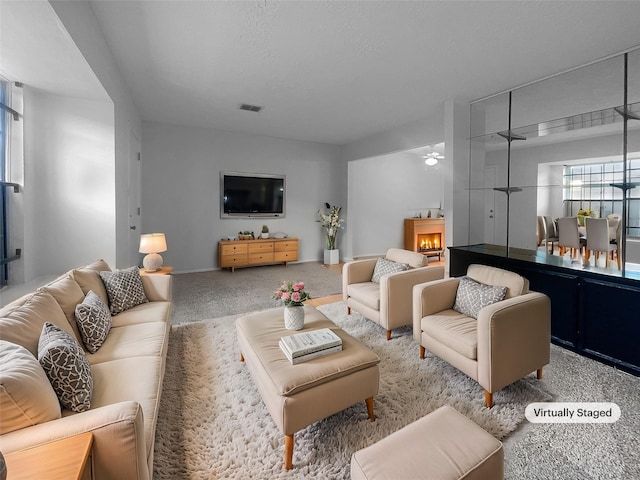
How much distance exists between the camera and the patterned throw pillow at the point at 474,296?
89.8 inches

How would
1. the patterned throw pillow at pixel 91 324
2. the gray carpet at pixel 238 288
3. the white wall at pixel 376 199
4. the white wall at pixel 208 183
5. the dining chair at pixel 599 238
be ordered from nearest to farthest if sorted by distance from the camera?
the patterned throw pillow at pixel 91 324, the dining chair at pixel 599 238, the gray carpet at pixel 238 288, the white wall at pixel 208 183, the white wall at pixel 376 199

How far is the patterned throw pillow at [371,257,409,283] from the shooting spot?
10.5 ft

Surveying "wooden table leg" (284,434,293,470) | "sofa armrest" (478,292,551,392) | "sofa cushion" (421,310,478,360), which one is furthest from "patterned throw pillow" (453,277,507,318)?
"wooden table leg" (284,434,293,470)

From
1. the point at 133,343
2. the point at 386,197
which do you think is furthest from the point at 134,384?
the point at 386,197

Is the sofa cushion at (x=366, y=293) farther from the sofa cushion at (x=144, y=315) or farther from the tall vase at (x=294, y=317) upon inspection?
the sofa cushion at (x=144, y=315)

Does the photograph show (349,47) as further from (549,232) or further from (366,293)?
(549,232)

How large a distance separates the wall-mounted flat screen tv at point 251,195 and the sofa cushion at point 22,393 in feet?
16.5

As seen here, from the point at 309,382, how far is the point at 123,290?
74.3 inches

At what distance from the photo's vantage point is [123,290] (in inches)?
101

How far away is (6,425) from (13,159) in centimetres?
272

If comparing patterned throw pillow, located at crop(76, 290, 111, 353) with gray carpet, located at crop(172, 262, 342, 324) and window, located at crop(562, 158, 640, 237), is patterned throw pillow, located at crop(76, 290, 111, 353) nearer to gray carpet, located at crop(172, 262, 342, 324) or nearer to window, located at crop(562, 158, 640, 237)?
gray carpet, located at crop(172, 262, 342, 324)

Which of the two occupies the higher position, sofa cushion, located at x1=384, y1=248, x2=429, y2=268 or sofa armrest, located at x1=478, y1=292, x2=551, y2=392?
sofa cushion, located at x1=384, y1=248, x2=429, y2=268

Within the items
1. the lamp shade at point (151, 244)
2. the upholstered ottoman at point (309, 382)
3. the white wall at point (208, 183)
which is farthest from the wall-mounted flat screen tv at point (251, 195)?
the upholstered ottoman at point (309, 382)

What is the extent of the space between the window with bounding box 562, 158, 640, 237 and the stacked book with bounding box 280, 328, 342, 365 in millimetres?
2761
